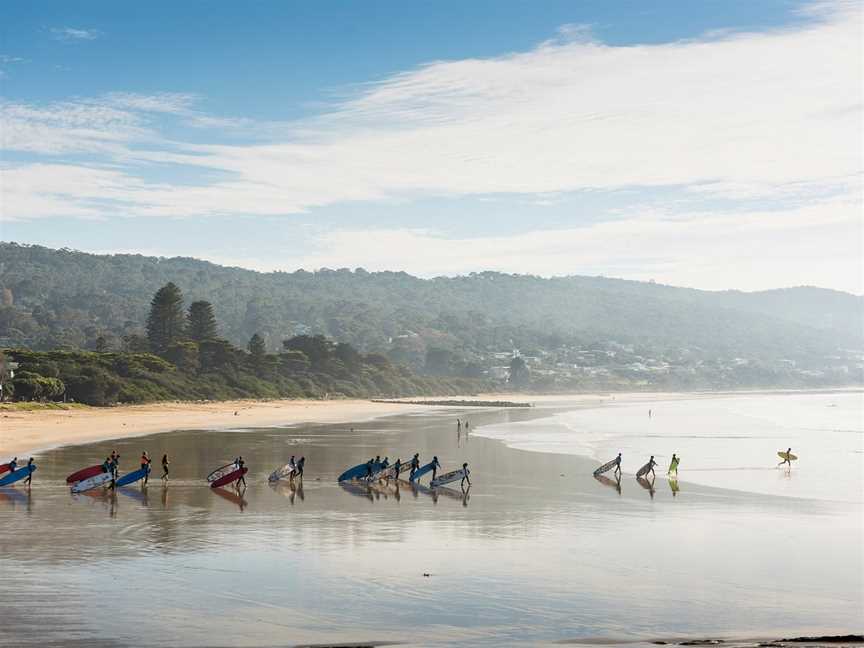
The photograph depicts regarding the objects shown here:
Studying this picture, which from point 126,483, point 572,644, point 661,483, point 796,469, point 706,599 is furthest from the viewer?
point 796,469

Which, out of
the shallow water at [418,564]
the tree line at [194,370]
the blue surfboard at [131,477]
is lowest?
the shallow water at [418,564]

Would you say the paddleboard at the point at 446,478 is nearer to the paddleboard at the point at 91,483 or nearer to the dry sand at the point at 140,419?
the paddleboard at the point at 91,483

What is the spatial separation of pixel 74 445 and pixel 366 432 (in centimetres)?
2275

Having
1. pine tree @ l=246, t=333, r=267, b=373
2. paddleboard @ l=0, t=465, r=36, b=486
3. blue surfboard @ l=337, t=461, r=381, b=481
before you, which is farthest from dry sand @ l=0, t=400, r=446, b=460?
pine tree @ l=246, t=333, r=267, b=373

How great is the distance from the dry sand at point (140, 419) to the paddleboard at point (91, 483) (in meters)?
13.0

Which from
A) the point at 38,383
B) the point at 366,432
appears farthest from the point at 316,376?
the point at 366,432

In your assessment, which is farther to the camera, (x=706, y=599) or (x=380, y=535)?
(x=380, y=535)

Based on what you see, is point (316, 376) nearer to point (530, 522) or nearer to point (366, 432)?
point (366, 432)

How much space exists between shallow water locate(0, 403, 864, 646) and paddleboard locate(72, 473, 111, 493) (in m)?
0.61

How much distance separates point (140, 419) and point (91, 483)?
138 ft

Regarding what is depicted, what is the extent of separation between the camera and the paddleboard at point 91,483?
31.5m

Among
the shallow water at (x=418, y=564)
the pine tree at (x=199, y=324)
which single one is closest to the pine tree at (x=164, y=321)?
the pine tree at (x=199, y=324)

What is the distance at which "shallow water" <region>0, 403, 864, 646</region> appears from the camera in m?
16.3

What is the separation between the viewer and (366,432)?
67750mm
